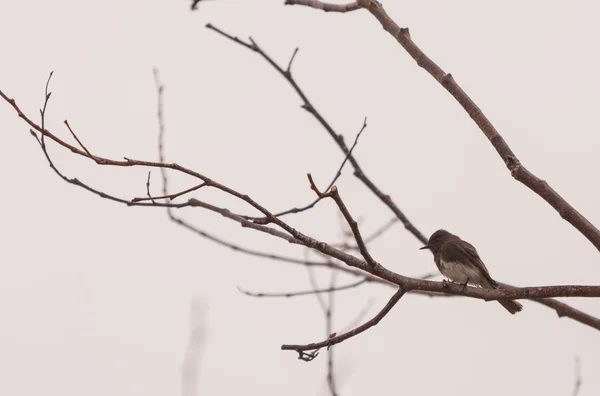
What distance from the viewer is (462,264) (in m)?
5.52

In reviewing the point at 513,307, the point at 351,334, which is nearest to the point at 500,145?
the point at 351,334

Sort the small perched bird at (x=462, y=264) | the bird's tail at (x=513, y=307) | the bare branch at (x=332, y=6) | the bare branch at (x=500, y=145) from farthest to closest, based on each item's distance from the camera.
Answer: the small perched bird at (x=462, y=264) → the bird's tail at (x=513, y=307) → the bare branch at (x=332, y=6) → the bare branch at (x=500, y=145)

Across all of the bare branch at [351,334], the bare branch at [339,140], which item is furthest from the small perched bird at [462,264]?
the bare branch at [351,334]

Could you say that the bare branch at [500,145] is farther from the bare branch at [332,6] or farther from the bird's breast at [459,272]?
the bird's breast at [459,272]

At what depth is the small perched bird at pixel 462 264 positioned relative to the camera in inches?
212

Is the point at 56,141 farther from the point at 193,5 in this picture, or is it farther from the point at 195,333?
the point at 195,333

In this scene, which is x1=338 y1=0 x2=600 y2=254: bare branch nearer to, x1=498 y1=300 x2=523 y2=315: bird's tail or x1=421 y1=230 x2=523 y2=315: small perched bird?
x1=421 y1=230 x2=523 y2=315: small perched bird

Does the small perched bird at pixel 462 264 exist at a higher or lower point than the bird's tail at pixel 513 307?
higher

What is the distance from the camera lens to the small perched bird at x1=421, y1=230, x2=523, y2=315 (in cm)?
539

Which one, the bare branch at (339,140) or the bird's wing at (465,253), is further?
the bird's wing at (465,253)

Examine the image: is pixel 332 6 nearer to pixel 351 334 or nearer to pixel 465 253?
pixel 351 334

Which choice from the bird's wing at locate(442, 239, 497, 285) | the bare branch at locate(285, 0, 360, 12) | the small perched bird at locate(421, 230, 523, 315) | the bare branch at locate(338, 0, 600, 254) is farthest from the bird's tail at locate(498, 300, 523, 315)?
the bare branch at locate(285, 0, 360, 12)

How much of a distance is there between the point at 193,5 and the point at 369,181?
179cm

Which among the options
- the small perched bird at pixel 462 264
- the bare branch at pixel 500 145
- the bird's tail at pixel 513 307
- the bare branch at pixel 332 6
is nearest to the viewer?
the bare branch at pixel 500 145
